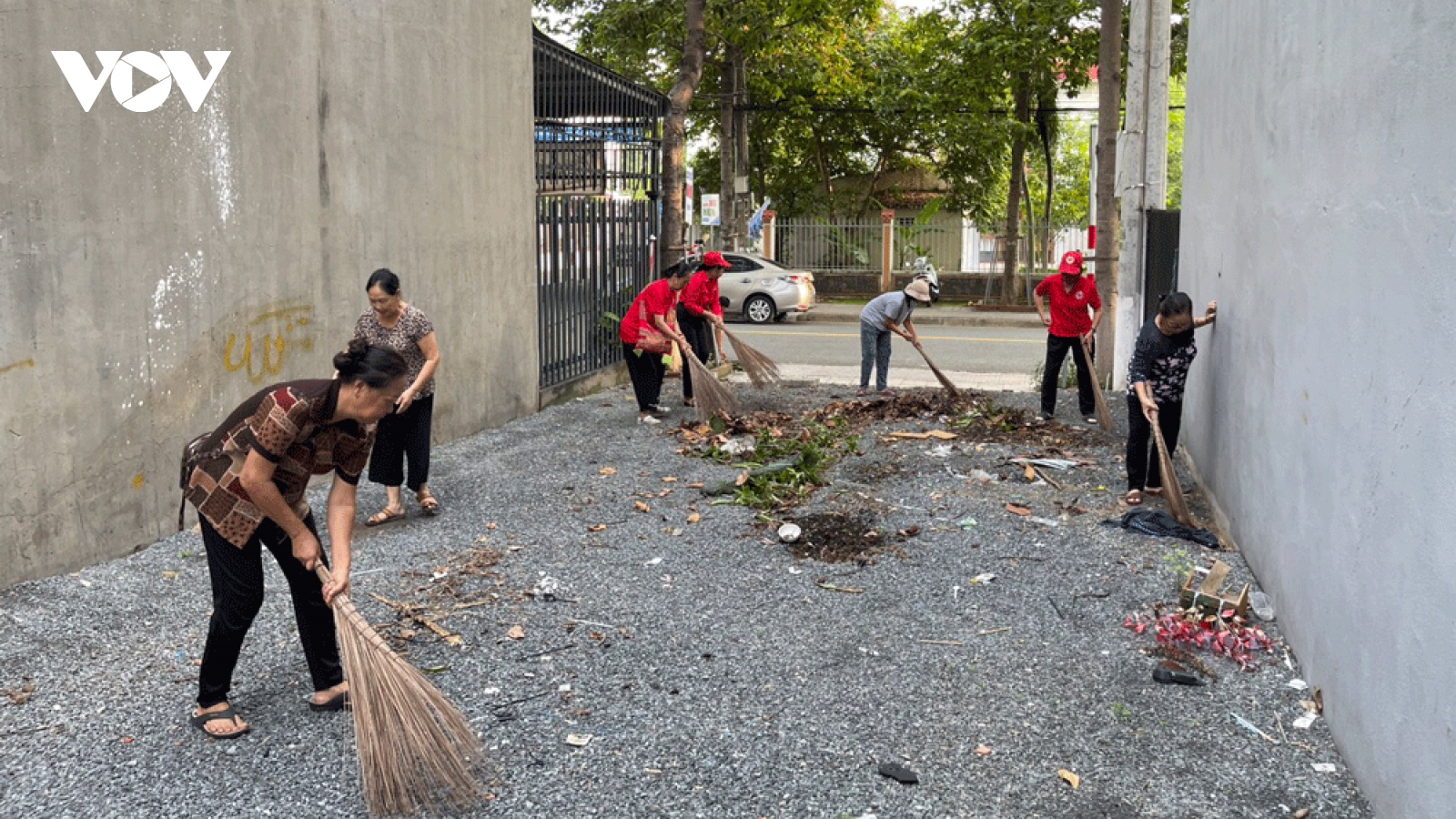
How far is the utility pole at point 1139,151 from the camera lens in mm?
12578

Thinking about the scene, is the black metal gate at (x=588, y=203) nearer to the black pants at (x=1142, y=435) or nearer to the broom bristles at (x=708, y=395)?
the broom bristles at (x=708, y=395)

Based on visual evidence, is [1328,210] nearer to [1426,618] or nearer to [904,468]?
[1426,618]

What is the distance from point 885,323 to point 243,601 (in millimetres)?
8696

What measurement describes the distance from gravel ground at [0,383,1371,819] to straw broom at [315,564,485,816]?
0.55 feet

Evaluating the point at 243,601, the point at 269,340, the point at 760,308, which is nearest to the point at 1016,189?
the point at 760,308

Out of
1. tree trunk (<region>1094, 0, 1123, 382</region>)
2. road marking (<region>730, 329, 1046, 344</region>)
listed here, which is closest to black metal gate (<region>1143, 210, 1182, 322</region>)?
tree trunk (<region>1094, 0, 1123, 382</region>)

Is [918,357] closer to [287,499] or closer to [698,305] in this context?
[698,305]

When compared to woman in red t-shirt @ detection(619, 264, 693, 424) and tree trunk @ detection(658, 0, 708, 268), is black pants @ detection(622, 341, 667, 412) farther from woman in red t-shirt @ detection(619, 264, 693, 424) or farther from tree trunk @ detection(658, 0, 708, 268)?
tree trunk @ detection(658, 0, 708, 268)

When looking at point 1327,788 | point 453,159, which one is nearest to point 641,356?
point 453,159

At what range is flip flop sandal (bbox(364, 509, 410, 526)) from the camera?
7.41 metres

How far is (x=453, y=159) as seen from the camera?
1016 centimetres

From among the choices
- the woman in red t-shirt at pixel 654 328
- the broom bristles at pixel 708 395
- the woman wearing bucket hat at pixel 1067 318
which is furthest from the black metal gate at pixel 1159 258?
the woman in red t-shirt at pixel 654 328

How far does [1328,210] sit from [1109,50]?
Result: 9659mm

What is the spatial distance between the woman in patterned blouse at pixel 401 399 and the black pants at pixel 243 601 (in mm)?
2605
